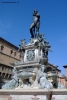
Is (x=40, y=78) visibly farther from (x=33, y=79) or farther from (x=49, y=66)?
(x=49, y=66)

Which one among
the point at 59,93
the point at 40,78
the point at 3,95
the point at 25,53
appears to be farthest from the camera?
the point at 25,53

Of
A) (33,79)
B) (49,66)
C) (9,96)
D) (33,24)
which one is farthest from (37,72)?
(33,24)

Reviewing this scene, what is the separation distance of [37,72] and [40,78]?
81 centimetres

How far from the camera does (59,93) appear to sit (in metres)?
9.85

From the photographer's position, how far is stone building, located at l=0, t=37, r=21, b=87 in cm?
5442

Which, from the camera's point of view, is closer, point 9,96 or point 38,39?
point 9,96

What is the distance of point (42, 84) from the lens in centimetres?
1188

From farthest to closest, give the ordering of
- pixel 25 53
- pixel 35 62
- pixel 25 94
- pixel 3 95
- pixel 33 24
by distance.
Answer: pixel 33 24
pixel 25 53
pixel 35 62
pixel 3 95
pixel 25 94

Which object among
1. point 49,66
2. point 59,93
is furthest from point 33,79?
point 59,93

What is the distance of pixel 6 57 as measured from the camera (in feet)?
206

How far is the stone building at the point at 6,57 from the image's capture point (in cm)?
5442

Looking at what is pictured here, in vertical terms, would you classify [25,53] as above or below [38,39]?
below

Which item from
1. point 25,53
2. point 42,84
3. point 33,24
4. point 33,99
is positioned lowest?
point 33,99

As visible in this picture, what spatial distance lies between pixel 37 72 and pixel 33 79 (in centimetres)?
59
